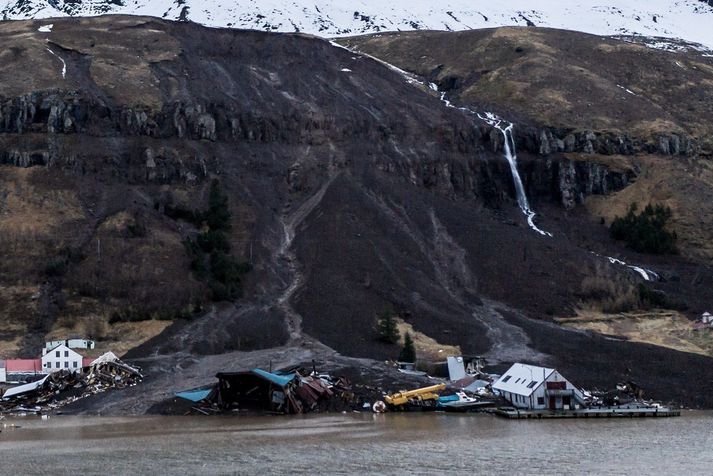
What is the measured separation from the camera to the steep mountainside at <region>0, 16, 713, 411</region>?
102m

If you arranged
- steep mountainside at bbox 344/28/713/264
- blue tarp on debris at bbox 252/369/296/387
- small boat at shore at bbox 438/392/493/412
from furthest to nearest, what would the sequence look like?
steep mountainside at bbox 344/28/713/264 < small boat at shore at bbox 438/392/493/412 < blue tarp on debris at bbox 252/369/296/387

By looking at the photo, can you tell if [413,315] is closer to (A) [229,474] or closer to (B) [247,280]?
(B) [247,280]

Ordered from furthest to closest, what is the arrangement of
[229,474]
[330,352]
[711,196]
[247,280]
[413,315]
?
[711,196] < [247,280] < [413,315] < [330,352] < [229,474]

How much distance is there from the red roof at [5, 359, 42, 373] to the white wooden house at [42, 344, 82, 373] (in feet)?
2.22

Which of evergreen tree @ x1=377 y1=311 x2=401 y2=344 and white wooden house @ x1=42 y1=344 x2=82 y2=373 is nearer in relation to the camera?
white wooden house @ x1=42 y1=344 x2=82 y2=373

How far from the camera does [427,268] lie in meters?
117

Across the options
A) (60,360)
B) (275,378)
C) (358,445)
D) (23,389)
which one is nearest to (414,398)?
(275,378)

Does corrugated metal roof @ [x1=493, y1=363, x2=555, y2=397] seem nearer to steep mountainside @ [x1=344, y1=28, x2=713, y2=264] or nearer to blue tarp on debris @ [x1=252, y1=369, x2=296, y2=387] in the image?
blue tarp on debris @ [x1=252, y1=369, x2=296, y2=387]

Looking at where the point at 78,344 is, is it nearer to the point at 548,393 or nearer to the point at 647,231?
the point at 548,393

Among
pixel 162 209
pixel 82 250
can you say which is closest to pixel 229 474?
pixel 82 250

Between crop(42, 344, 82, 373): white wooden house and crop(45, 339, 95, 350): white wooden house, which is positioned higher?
crop(45, 339, 95, 350): white wooden house

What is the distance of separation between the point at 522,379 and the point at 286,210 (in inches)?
1957

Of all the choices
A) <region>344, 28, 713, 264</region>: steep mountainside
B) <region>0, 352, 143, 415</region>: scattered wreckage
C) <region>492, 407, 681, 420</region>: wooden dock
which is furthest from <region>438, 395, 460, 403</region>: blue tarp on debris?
<region>344, 28, 713, 264</region>: steep mountainside

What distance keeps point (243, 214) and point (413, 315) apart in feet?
86.2
